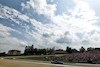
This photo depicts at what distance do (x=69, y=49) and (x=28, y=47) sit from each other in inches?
2392

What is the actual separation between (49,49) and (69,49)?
89.6ft

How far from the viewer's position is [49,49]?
120 m

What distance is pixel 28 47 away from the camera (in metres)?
130

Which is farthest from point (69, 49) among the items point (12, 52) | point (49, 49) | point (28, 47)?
point (12, 52)

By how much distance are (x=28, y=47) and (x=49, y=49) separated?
110 ft

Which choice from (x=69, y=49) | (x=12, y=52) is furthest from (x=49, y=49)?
(x=12, y=52)

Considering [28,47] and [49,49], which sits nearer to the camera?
[49,49]

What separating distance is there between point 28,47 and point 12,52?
2332 centimetres

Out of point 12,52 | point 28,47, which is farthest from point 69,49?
point 12,52

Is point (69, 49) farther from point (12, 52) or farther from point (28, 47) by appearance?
point (12, 52)

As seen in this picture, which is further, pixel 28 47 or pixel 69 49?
pixel 28 47

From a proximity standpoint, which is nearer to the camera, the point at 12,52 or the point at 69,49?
the point at 69,49

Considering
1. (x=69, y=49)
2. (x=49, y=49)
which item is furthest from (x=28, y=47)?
(x=69, y=49)

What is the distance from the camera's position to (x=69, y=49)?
114 m
